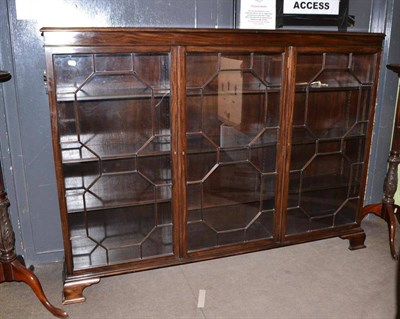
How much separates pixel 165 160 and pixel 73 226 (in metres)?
0.56

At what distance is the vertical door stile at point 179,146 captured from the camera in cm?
192

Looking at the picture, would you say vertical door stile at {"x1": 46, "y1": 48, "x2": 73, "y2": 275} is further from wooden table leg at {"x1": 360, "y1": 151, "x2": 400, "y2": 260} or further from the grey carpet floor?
wooden table leg at {"x1": 360, "y1": 151, "x2": 400, "y2": 260}

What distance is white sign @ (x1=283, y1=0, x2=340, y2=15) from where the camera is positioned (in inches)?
94.3

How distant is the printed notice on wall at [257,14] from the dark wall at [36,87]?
76 mm

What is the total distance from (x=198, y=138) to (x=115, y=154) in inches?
16.8

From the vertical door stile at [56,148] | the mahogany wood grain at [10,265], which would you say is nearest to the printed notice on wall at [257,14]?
the vertical door stile at [56,148]

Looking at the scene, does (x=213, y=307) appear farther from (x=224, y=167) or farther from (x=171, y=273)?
(x=224, y=167)

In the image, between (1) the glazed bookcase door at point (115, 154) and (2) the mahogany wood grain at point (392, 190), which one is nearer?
(1) the glazed bookcase door at point (115, 154)

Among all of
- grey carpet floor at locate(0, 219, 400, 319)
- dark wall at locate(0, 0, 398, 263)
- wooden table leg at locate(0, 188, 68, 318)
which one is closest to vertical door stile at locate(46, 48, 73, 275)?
wooden table leg at locate(0, 188, 68, 318)

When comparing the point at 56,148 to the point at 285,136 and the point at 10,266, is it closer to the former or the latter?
the point at 10,266

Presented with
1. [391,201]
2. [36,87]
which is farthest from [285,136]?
[36,87]

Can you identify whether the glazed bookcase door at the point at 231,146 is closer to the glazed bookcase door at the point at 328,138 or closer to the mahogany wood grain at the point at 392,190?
the glazed bookcase door at the point at 328,138

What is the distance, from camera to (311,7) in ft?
8.04

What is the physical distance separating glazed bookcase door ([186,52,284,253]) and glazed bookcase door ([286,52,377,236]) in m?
0.15
